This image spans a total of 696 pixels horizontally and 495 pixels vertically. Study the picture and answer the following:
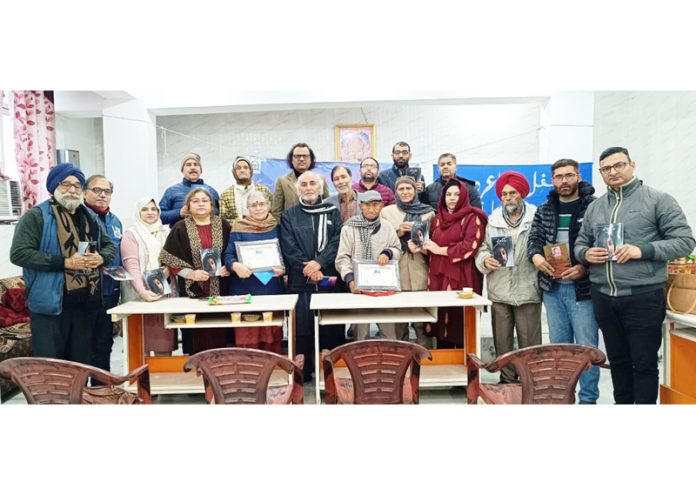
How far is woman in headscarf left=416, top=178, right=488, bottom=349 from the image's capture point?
12.3 feet

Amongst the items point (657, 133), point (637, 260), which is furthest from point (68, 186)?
point (657, 133)

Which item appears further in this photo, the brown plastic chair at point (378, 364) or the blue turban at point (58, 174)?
the blue turban at point (58, 174)

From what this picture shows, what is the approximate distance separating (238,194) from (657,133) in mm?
3792

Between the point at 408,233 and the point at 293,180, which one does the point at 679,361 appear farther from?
the point at 293,180

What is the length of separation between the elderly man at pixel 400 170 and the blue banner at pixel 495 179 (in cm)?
83

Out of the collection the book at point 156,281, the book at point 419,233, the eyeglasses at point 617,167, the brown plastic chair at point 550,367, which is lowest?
the brown plastic chair at point 550,367

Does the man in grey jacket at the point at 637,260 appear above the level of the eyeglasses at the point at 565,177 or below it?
below

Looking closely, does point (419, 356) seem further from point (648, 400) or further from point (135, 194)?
point (135, 194)

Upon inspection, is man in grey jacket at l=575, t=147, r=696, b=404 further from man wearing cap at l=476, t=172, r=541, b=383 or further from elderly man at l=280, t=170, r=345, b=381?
elderly man at l=280, t=170, r=345, b=381

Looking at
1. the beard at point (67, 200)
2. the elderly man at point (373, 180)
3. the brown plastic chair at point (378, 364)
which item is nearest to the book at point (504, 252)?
the elderly man at point (373, 180)

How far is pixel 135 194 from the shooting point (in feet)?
18.5

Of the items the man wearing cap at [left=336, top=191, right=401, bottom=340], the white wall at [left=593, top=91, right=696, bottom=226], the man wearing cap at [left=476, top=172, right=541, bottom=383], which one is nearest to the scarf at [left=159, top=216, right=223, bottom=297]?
the man wearing cap at [left=336, top=191, right=401, bottom=340]

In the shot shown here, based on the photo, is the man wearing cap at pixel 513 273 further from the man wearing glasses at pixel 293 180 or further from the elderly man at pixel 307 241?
the man wearing glasses at pixel 293 180

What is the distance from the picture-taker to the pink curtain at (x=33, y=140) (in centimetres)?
536
